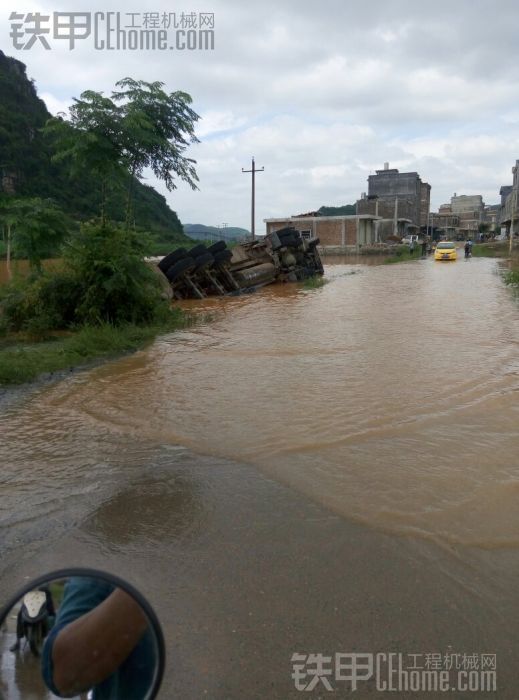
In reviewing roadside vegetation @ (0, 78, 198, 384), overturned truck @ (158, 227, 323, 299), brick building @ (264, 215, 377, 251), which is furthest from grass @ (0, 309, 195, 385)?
brick building @ (264, 215, 377, 251)

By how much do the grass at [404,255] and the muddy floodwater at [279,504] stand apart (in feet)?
109

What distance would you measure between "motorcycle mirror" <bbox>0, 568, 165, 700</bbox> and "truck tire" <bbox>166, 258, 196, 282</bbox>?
52.2ft

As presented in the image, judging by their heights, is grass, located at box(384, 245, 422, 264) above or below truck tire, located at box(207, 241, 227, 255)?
above

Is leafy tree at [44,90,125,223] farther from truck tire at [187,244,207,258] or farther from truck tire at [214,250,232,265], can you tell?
truck tire at [214,250,232,265]

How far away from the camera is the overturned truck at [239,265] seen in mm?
17422

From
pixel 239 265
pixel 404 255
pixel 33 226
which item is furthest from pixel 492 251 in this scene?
pixel 33 226

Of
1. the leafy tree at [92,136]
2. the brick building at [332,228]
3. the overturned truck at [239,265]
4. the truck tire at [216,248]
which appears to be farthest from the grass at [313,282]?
the brick building at [332,228]

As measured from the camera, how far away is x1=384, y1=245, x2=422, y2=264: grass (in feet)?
132

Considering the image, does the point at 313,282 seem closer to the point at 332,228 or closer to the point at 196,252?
the point at 196,252

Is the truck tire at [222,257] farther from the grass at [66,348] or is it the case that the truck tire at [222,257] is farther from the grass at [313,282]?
the grass at [66,348]

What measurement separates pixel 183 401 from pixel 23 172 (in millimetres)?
52814

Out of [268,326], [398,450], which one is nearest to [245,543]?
[398,450]

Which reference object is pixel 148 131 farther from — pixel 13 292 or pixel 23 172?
pixel 23 172

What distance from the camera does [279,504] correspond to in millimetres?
3846
